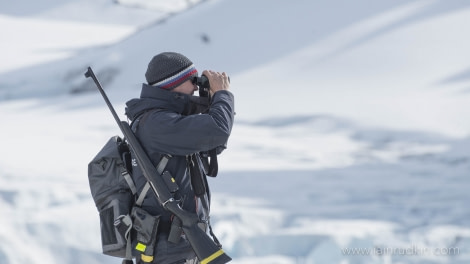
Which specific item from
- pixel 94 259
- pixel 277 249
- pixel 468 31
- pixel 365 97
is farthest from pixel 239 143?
pixel 468 31

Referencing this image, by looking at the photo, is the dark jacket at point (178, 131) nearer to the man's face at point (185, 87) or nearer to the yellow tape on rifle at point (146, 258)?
the man's face at point (185, 87)

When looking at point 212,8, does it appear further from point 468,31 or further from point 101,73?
point 468,31

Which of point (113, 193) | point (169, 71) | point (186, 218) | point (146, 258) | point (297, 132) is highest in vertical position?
point (297, 132)

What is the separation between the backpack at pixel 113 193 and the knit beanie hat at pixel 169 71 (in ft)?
0.93

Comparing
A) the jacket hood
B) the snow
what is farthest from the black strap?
the snow

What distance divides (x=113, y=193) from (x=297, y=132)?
9.76 m

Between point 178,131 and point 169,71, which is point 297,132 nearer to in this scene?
point 169,71

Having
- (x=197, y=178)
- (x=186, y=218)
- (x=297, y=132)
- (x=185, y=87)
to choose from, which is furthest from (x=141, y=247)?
(x=297, y=132)

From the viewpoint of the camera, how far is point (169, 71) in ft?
9.35

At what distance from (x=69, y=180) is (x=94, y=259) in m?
2.37

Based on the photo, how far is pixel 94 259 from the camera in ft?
19.1

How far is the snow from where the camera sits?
6.48m

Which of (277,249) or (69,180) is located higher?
(69,180)

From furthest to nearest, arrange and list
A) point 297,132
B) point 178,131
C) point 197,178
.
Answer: point 297,132, point 197,178, point 178,131
